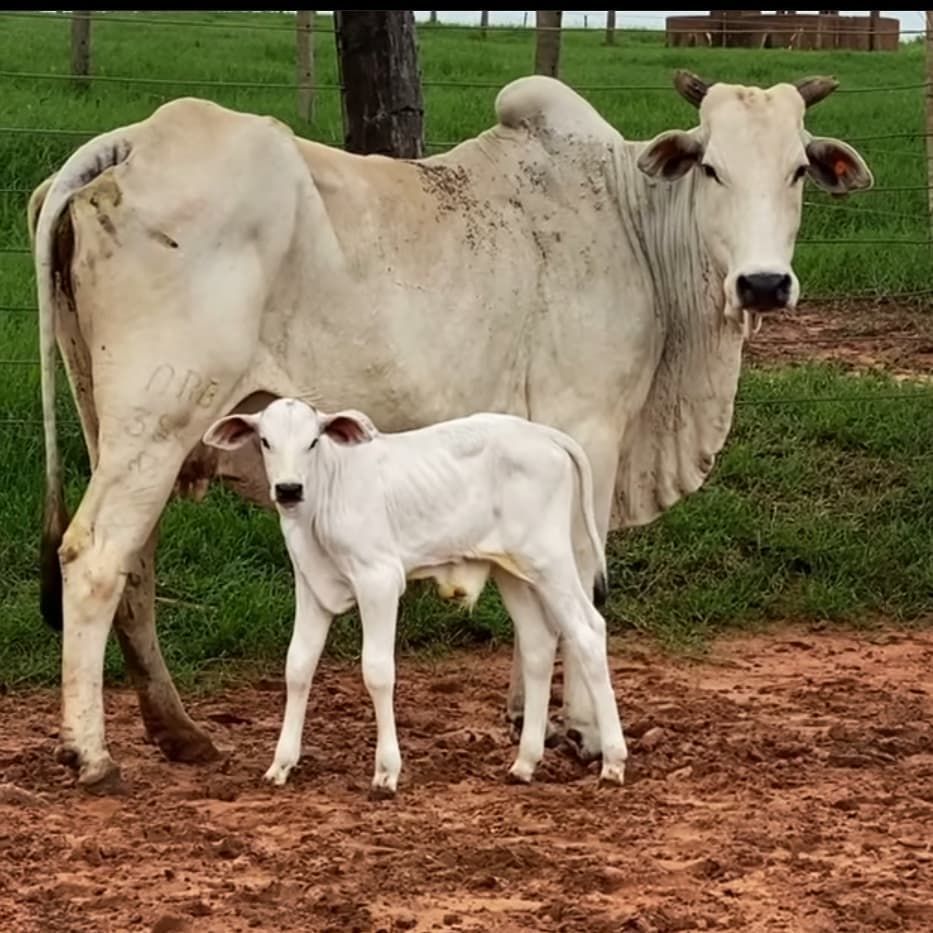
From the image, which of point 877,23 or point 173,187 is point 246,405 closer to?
point 173,187

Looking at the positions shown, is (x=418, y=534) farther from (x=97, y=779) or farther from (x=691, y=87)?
(x=691, y=87)

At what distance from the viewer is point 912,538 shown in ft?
27.0

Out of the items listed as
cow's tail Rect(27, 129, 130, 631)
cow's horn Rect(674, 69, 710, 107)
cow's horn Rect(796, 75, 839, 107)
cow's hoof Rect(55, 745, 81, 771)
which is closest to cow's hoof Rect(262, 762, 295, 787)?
cow's hoof Rect(55, 745, 81, 771)

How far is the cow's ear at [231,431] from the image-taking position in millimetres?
5195

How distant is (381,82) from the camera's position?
7973mm

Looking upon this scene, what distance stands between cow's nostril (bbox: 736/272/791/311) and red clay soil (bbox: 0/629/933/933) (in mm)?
1313

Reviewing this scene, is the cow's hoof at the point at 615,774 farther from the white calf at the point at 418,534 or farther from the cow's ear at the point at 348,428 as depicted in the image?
the cow's ear at the point at 348,428

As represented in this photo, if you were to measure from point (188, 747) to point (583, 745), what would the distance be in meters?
1.15

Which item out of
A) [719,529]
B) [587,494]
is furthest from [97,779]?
[719,529]

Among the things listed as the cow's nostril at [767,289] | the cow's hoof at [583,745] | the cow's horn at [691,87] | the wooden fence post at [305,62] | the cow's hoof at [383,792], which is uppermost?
the wooden fence post at [305,62]

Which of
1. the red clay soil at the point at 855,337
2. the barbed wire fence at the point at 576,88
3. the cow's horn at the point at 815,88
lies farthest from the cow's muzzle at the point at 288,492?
the red clay soil at the point at 855,337

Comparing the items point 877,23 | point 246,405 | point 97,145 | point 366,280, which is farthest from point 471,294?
point 877,23

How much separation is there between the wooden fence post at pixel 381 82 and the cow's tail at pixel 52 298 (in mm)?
2612

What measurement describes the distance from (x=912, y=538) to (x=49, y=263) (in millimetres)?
4202
